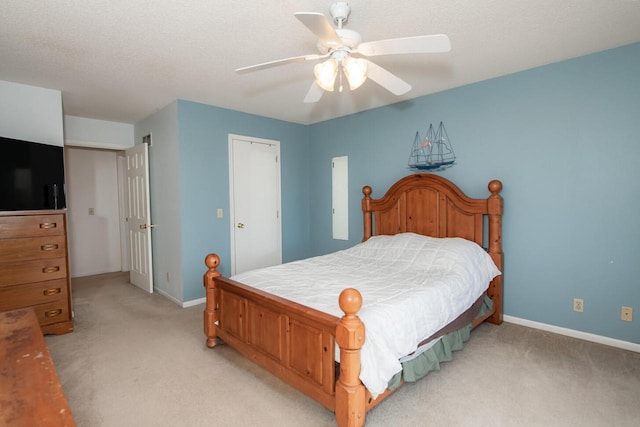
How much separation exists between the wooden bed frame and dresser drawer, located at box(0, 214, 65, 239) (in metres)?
1.59

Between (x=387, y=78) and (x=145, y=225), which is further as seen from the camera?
(x=145, y=225)

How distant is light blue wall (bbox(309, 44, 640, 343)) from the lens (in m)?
2.58

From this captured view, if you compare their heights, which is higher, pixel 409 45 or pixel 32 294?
pixel 409 45

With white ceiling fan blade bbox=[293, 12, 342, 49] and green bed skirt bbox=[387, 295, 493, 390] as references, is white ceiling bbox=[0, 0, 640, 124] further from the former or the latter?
green bed skirt bbox=[387, 295, 493, 390]

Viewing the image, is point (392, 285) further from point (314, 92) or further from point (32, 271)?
point (32, 271)

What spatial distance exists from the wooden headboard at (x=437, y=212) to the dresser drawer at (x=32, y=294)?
10.7ft

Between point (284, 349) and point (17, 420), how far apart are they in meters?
1.29

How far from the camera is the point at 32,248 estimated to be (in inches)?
115

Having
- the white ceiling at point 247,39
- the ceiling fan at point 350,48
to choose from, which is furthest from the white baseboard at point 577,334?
the ceiling fan at point 350,48

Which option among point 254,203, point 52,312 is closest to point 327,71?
point 254,203

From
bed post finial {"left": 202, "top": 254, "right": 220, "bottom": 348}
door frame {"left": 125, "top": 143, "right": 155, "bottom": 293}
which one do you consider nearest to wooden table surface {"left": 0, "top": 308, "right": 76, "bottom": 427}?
bed post finial {"left": 202, "top": 254, "right": 220, "bottom": 348}

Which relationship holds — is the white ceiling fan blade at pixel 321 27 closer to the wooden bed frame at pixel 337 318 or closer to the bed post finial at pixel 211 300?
the wooden bed frame at pixel 337 318

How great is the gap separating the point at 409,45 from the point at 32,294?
12.1 feet

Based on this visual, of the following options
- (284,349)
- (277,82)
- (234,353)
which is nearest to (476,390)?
(284,349)
